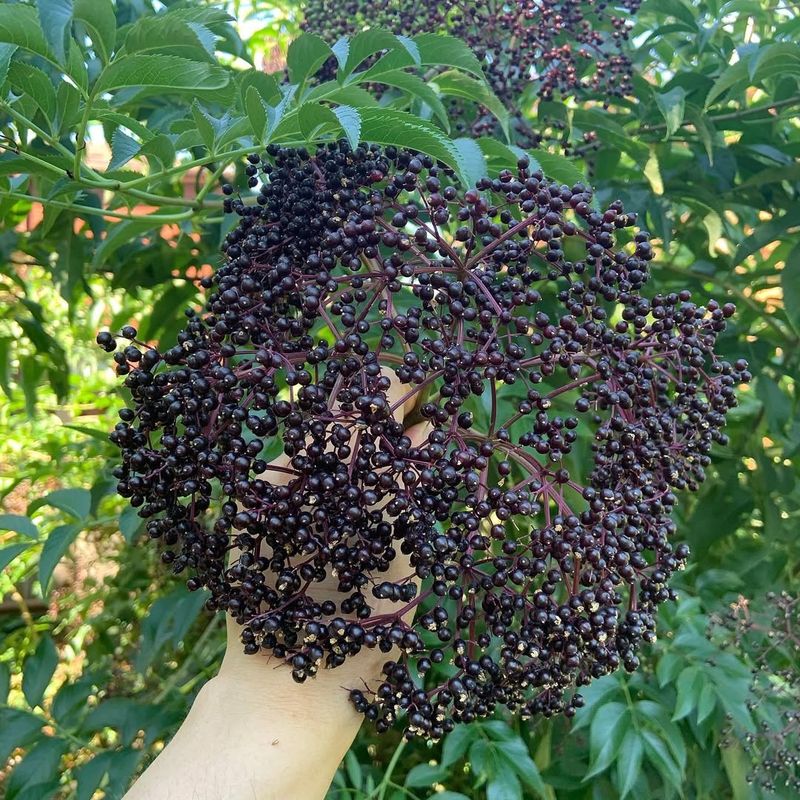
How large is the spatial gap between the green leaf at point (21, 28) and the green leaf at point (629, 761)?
1.11 m

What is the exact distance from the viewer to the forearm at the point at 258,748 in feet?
2.71

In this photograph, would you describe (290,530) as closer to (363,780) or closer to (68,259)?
(363,780)

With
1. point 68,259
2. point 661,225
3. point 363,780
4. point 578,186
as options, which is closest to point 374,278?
point 578,186

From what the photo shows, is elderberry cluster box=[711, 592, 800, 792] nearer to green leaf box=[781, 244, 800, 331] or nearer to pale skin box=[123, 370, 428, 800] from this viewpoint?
green leaf box=[781, 244, 800, 331]

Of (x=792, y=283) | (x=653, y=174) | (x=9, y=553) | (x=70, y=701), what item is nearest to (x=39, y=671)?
(x=70, y=701)

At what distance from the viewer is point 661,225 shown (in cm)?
146

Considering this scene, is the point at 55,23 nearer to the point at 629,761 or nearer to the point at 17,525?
the point at 17,525

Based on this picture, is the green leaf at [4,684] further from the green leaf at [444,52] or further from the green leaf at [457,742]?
the green leaf at [444,52]

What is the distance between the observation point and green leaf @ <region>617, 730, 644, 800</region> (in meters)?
1.13

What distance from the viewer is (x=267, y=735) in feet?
2.78

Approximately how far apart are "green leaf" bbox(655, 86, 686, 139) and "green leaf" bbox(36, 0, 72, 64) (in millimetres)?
851

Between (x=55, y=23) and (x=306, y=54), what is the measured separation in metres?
0.23

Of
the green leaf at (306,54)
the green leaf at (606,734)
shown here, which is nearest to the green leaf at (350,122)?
the green leaf at (306,54)

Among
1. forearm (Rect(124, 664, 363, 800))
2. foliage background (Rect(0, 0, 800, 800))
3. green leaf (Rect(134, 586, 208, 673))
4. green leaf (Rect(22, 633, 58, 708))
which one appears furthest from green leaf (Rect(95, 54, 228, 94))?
green leaf (Rect(22, 633, 58, 708))
